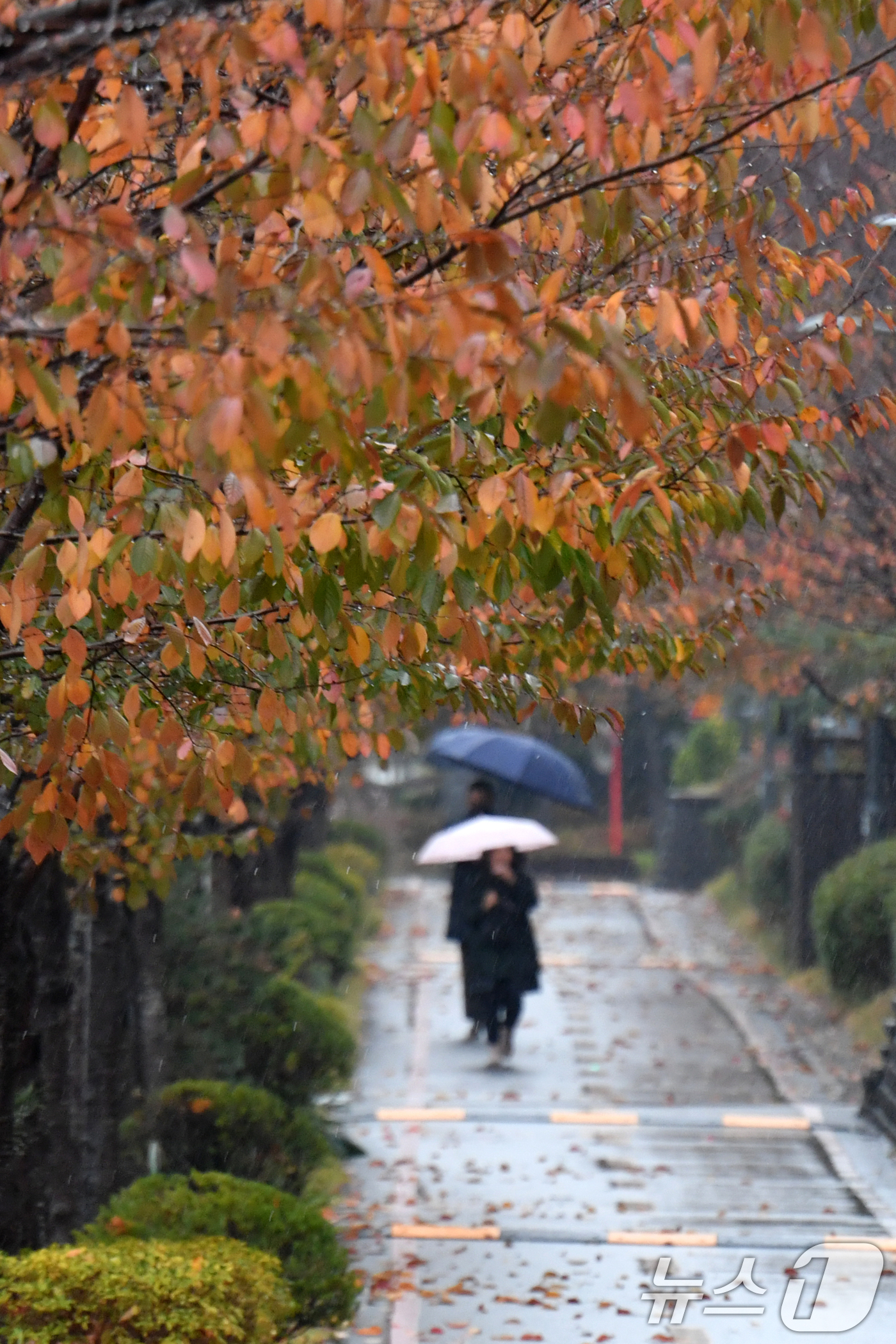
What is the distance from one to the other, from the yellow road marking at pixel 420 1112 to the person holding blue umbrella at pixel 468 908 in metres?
1.47

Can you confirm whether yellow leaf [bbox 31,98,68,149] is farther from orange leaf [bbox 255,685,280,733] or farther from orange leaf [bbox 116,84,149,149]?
orange leaf [bbox 255,685,280,733]

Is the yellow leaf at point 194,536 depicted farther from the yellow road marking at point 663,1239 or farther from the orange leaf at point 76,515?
the yellow road marking at point 663,1239

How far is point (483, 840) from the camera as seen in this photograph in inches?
478

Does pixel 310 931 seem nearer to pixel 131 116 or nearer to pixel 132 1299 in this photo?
pixel 132 1299

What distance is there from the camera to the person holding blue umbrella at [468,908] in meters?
12.0

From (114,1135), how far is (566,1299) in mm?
2303

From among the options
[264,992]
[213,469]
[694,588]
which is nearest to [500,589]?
[213,469]

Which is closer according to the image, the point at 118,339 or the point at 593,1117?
the point at 118,339

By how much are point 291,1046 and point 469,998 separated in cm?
289

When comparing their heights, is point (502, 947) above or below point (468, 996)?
above

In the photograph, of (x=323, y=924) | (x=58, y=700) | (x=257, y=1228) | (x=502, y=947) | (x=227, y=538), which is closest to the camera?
(x=227, y=538)

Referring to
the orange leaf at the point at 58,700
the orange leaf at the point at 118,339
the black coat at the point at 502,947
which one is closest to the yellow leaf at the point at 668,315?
the orange leaf at the point at 118,339

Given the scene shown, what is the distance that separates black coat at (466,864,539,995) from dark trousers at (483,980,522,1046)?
7 cm

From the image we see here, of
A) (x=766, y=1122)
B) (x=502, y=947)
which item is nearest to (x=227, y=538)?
(x=766, y=1122)
